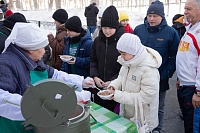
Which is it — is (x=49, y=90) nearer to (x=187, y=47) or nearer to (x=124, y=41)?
(x=124, y=41)

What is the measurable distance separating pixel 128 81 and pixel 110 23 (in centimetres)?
76

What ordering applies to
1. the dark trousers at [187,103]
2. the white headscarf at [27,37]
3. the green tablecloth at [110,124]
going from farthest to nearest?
the dark trousers at [187,103]
the green tablecloth at [110,124]
the white headscarf at [27,37]

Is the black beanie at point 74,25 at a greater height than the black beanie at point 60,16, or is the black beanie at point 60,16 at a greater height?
the black beanie at point 60,16

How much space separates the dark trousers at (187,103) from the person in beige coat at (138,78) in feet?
1.56

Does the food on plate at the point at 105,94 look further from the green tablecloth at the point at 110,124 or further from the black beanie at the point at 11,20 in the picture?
the black beanie at the point at 11,20

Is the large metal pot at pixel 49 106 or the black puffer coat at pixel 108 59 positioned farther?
the black puffer coat at pixel 108 59

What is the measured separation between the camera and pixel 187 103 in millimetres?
2293

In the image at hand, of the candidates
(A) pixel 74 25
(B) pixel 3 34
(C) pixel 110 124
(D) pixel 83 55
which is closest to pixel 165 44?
(D) pixel 83 55

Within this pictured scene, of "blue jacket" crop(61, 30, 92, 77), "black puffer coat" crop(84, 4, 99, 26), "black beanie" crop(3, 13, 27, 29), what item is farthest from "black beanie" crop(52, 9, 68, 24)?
"black puffer coat" crop(84, 4, 99, 26)

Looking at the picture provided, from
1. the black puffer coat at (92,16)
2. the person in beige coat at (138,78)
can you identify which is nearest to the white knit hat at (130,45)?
the person in beige coat at (138,78)

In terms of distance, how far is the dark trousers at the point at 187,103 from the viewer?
2254mm

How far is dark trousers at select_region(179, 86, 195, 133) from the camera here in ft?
7.39

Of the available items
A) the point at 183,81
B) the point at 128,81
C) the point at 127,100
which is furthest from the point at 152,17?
the point at 127,100

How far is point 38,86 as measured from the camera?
100 cm
